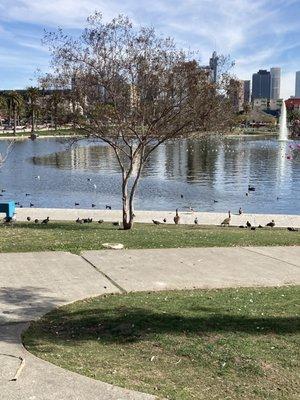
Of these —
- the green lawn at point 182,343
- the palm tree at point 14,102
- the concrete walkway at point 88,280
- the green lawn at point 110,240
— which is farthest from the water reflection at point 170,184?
the palm tree at point 14,102

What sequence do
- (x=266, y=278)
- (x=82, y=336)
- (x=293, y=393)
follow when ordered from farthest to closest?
(x=266, y=278) < (x=82, y=336) < (x=293, y=393)

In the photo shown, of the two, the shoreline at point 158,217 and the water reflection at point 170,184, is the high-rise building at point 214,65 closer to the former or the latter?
the water reflection at point 170,184

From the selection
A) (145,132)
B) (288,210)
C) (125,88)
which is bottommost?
(288,210)

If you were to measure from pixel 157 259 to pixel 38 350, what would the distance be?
16.7 ft

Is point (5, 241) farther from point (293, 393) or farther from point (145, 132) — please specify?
point (293, 393)

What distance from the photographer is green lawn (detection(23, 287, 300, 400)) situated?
4766 mm

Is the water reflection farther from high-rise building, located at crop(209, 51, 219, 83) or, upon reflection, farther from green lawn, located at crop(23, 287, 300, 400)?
green lawn, located at crop(23, 287, 300, 400)

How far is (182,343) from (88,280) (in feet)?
10.7

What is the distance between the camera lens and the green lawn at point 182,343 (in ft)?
15.6

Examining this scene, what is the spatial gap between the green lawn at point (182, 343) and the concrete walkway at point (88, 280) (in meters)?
0.23

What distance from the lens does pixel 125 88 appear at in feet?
52.1

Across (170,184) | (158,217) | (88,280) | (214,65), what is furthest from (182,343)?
(170,184)

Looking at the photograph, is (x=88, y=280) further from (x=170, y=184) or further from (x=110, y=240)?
(x=170, y=184)

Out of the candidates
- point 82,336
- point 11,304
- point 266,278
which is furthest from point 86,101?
point 82,336
